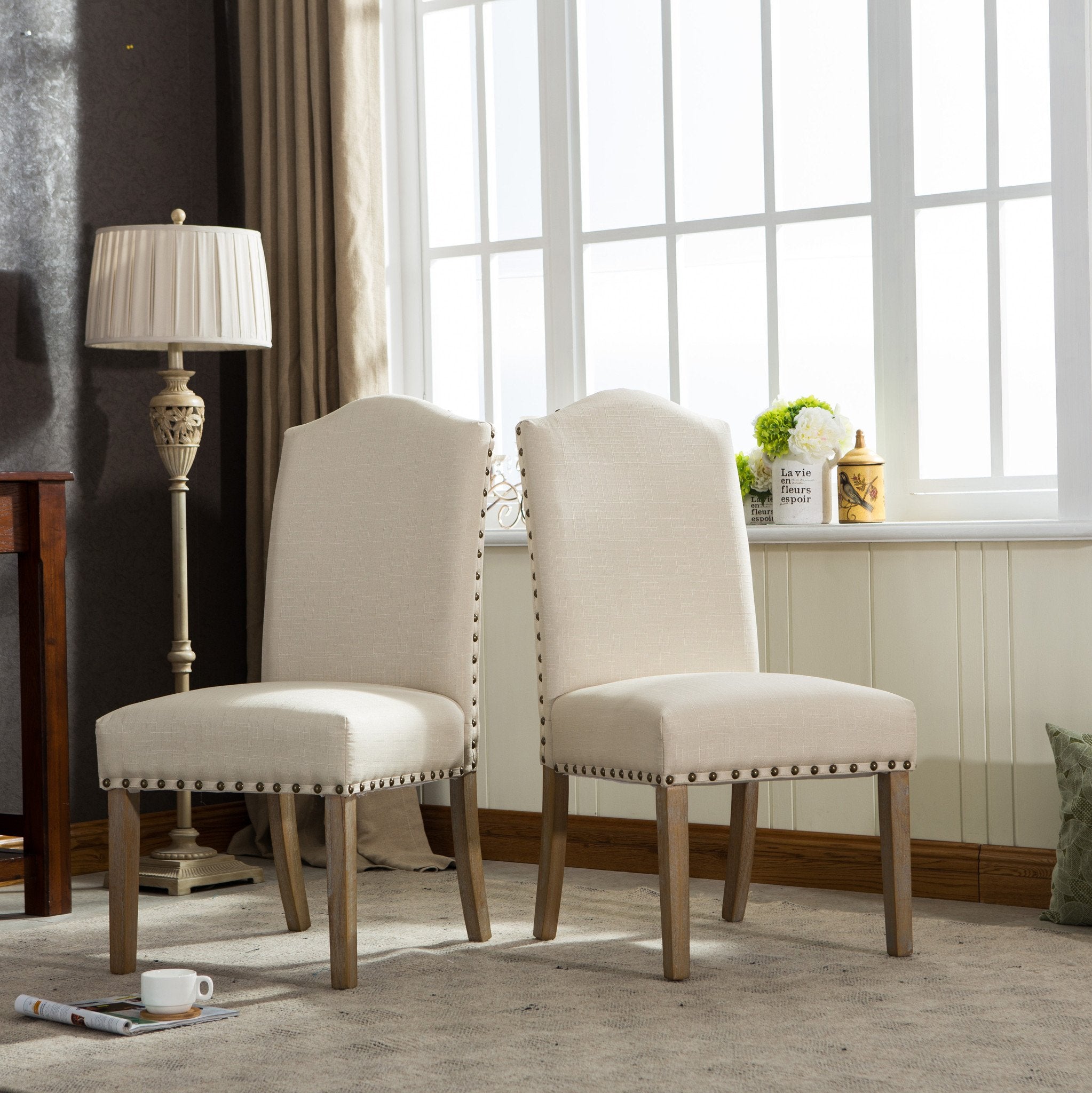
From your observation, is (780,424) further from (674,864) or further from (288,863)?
(288,863)

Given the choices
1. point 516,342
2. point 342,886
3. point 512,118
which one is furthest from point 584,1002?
point 512,118

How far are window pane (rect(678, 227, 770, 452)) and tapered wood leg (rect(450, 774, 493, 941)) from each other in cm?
116

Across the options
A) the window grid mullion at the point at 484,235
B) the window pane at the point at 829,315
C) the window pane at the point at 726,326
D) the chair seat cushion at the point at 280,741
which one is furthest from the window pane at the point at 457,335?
the chair seat cushion at the point at 280,741

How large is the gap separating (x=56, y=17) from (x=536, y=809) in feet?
7.09

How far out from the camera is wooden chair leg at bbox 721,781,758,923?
2.75m

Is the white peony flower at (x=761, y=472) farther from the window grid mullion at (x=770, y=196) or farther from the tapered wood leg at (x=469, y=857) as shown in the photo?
the tapered wood leg at (x=469, y=857)

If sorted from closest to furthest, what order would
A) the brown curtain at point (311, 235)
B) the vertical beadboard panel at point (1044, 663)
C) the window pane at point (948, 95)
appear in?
the vertical beadboard panel at point (1044, 663)
the window pane at point (948, 95)
the brown curtain at point (311, 235)

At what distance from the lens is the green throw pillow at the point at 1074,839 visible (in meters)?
2.61

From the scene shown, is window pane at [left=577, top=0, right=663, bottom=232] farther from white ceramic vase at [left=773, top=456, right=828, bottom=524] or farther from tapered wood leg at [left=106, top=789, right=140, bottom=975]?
tapered wood leg at [left=106, top=789, right=140, bottom=975]

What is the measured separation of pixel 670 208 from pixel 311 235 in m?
0.88

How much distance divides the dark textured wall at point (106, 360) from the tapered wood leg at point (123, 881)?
1.01m

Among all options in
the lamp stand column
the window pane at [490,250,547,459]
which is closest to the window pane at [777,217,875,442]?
the window pane at [490,250,547,459]

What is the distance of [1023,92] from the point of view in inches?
118

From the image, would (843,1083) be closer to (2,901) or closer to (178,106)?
(2,901)
